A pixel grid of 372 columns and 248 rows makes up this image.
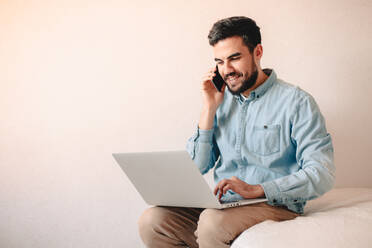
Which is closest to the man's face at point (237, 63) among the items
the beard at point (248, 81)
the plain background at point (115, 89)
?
the beard at point (248, 81)

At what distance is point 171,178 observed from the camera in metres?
1.29

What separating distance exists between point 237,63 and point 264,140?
1.08 feet

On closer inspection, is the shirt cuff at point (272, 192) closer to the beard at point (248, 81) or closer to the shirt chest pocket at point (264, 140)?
the shirt chest pocket at point (264, 140)

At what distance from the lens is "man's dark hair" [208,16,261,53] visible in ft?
5.24

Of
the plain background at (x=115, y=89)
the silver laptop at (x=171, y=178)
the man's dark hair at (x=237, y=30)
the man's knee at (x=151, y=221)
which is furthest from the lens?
the plain background at (x=115, y=89)

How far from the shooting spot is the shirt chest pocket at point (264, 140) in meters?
1.55

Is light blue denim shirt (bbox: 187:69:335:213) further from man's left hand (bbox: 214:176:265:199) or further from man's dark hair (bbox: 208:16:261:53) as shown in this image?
man's dark hair (bbox: 208:16:261:53)

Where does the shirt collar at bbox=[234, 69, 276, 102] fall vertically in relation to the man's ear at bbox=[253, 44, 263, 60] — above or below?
below

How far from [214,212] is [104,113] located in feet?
3.65

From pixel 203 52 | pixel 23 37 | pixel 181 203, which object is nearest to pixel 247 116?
pixel 181 203

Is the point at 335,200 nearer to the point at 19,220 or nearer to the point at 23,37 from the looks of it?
the point at 19,220

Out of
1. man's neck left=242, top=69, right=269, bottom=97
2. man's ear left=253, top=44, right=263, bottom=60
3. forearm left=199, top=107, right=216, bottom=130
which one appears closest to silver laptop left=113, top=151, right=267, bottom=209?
forearm left=199, top=107, right=216, bottom=130

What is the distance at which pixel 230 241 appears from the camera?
1.32m

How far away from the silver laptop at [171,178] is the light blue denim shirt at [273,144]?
0.17 meters
